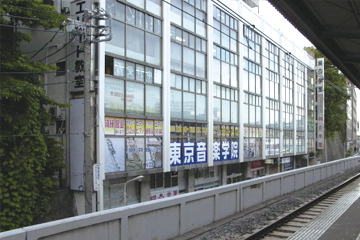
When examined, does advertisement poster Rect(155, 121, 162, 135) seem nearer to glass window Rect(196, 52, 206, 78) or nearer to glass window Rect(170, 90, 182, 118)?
glass window Rect(170, 90, 182, 118)

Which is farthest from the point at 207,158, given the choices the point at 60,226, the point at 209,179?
the point at 60,226

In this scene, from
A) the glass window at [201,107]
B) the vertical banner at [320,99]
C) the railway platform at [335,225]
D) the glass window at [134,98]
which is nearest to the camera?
the railway platform at [335,225]

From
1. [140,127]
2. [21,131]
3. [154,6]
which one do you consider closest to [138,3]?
[154,6]

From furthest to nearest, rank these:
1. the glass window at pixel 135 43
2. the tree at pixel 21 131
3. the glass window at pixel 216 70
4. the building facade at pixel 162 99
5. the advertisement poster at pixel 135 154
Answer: the glass window at pixel 216 70
the glass window at pixel 135 43
the advertisement poster at pixel 135 154
the building facade at pixel 162 99
the tree at pixel 21 131

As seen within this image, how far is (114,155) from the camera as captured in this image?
46.7 ft

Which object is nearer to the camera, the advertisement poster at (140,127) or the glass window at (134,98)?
the glass window at (134,98)

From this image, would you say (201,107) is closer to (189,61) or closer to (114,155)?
(189,61)

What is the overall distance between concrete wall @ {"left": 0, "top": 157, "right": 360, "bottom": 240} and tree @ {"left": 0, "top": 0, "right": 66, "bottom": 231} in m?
6.36

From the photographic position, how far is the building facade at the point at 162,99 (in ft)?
46.0

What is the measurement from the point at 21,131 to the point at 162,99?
6960 millimetres

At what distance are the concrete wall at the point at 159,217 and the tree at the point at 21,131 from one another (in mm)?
6356

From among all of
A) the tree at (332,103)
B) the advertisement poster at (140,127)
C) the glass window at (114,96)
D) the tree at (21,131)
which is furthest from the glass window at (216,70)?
the tree at (332,103)

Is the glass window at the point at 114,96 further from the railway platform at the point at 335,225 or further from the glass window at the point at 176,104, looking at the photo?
the railway platform at the point at 335,225

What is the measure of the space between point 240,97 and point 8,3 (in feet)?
52.7
